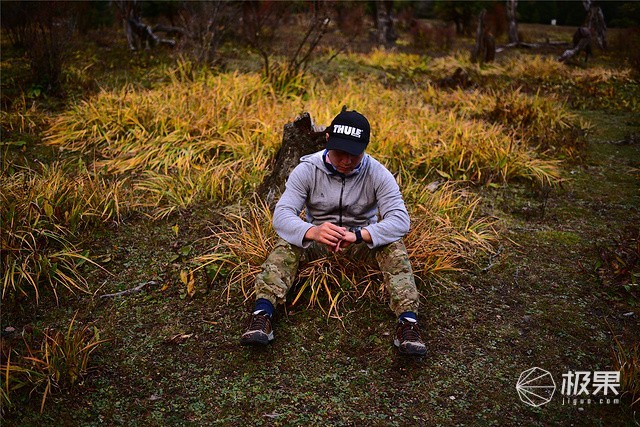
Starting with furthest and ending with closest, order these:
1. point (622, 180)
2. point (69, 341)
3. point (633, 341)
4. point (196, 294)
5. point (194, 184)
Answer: point (622, 180) < point (194, 184) < point (196, 294) < point (633, 341) < point (69, 341)

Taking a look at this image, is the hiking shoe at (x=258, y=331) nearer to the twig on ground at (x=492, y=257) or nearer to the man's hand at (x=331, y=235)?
the man's hand at (x=331, y=235)

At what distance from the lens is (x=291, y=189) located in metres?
2.99

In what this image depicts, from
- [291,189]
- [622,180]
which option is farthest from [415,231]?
[622,180]

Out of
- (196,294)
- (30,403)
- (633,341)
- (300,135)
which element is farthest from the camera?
(300,135)

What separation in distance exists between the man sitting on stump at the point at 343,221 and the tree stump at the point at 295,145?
2.96 ft

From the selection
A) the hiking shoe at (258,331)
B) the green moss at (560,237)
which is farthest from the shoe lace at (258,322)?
the green moss at (560,237)

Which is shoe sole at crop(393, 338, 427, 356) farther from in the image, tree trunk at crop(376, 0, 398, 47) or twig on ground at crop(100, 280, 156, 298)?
tree trunk at crop(376, 0, 398, 47)

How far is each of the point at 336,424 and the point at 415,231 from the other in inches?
68.5

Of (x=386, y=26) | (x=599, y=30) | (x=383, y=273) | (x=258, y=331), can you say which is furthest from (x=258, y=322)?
(x=599, y=30)

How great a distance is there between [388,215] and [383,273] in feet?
1.17

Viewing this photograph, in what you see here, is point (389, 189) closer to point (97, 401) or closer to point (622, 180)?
point (97, 401)

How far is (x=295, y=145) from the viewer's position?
397 centimetres

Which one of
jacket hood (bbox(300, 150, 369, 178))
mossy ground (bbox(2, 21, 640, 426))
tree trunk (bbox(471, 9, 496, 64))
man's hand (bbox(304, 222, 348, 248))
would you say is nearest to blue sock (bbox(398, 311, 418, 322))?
mossy ground (bbox(2, 21, 640, 426))

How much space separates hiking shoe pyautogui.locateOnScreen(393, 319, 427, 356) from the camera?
8.51 feet
